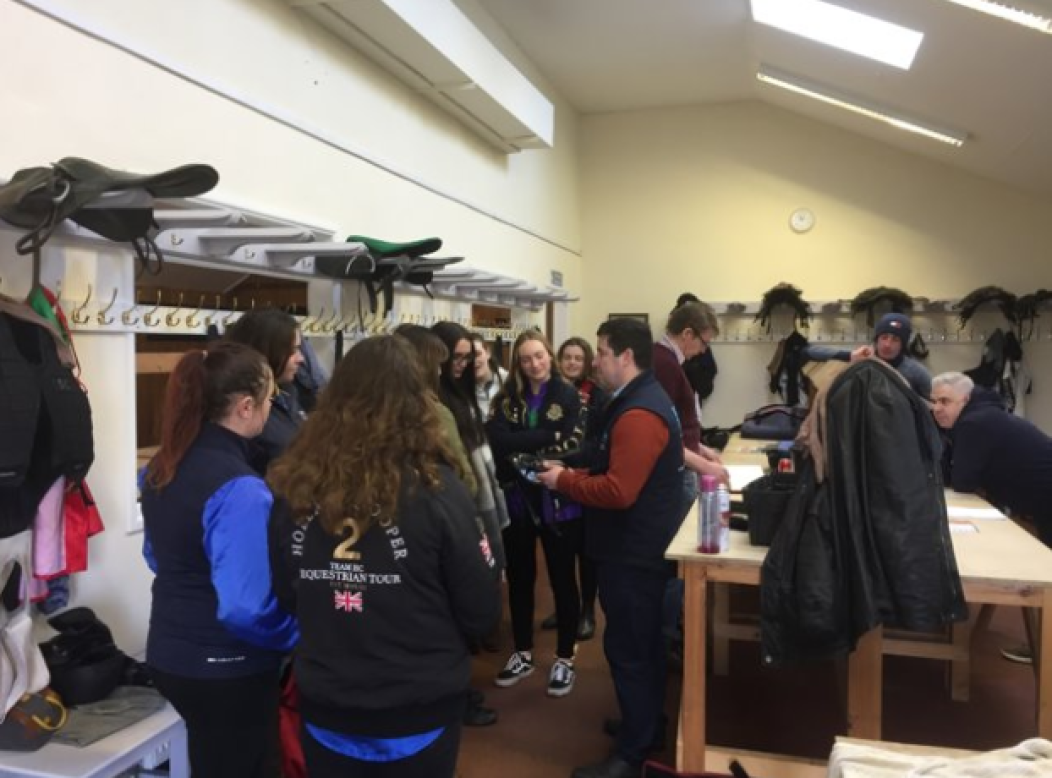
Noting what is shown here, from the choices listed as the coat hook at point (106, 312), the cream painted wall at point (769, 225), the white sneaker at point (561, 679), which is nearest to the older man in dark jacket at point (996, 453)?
the white sneaker at point (561, 679)

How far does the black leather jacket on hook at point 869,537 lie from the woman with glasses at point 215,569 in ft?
4.34

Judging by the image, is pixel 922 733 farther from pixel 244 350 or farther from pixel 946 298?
pixel 946 298

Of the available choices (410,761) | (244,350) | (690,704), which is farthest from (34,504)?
(690,704)

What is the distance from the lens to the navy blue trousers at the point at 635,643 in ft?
8.61

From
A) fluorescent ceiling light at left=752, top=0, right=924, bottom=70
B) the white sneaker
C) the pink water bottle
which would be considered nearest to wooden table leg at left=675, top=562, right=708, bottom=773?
the pink water bottle

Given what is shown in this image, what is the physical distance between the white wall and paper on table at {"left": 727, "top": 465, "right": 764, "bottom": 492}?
1.94m

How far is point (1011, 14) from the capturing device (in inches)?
145

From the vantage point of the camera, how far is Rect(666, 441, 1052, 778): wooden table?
2.25 meters

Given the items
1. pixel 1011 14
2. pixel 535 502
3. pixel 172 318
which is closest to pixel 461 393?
pixel 535 502

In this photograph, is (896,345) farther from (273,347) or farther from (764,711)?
(273,347)

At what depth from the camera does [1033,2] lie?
346cm

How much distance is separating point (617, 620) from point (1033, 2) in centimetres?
311

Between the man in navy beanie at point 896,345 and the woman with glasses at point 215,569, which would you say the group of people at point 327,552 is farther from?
the man in navy beanie at point 896,345

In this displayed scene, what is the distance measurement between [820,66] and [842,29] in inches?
28.8
